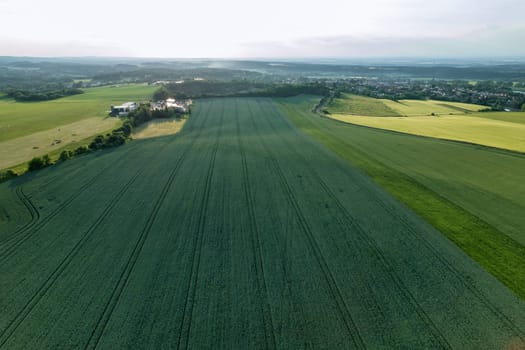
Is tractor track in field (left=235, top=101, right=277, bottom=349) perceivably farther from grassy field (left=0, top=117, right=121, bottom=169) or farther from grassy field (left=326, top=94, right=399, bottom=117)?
grassy field (left=326, top=94, right=399, bottom=117)

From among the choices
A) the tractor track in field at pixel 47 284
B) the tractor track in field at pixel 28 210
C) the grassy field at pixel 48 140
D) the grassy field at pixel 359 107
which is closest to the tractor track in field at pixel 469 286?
the tractor track in field at pixel 47 284

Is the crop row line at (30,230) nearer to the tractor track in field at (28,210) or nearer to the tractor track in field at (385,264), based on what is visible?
the tractor track in field at (28,210)

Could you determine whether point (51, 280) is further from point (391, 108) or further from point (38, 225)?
point (391, 108)

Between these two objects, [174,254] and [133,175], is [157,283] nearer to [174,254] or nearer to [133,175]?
[174,254]

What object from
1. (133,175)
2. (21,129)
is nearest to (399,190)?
(133,175)

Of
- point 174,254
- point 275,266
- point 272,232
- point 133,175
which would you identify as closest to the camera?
point 275,266

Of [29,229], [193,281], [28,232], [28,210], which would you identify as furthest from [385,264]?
[28,210]
